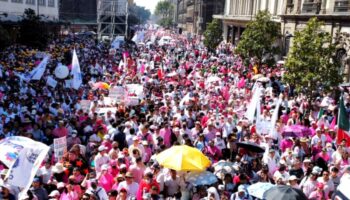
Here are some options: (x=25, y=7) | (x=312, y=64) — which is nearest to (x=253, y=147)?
(x=312, y=64)

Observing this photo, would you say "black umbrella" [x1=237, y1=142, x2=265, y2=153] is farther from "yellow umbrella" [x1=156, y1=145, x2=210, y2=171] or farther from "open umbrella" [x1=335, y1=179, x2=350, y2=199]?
"open umbrella" [x1=335, y1=179, x2=350, y2=199]

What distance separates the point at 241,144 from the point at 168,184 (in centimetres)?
243

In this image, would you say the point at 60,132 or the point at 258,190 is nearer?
the point at 258,190

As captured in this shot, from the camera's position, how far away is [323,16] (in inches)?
1091

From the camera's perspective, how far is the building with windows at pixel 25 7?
163 ft

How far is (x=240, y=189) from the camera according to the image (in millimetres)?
8383

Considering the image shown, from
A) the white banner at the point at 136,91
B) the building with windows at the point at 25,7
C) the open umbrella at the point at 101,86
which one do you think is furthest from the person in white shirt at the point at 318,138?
the building with windows at the point at 25,7

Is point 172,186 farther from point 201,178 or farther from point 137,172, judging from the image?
point 137,172

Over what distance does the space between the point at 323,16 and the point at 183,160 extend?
835 inches

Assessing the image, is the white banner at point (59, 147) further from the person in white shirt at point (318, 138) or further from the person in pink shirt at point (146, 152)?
the person in white shirt at point (318, 138)

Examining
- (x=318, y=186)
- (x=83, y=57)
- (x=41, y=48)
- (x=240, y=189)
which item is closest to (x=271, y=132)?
(x=318, y=186)

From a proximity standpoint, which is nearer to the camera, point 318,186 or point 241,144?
point 318,186

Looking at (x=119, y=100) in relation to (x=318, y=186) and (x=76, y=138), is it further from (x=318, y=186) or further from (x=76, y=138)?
(x=318, y=186)

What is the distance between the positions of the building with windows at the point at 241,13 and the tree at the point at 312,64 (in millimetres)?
19460
